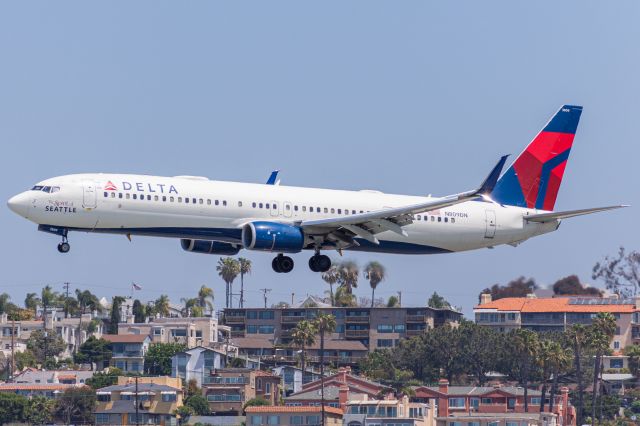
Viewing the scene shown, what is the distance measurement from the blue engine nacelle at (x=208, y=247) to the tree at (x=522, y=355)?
348 ft

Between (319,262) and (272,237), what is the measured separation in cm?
638

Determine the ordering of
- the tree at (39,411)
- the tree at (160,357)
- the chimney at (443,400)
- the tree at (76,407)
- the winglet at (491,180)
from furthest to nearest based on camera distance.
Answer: the tree at (160,357), the tree at (76,407), the tree at (39,411), the chimney at (443,400), the winglet at (491,180)

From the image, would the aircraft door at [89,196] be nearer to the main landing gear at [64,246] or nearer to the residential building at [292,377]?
the main landing gear at [64,246]

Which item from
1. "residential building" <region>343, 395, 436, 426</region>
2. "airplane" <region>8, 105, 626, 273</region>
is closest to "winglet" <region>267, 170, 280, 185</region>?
"airplane" <region>8, 105, 626, 273</region>

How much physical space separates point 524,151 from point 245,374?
86820 mm

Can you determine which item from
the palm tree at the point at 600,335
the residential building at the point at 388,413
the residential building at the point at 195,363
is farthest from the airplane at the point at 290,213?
the residential building at the point at 195,363

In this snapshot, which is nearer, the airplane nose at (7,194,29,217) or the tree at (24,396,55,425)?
the airplane nose at (7,194,29,217)

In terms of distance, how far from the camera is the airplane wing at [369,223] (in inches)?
2938

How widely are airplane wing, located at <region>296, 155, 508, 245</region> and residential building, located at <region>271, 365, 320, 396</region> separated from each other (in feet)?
344

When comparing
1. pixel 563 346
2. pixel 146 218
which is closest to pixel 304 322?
pixel 563 346

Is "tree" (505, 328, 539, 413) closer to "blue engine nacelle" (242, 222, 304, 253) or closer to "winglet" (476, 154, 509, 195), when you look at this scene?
"blue engine nacelle" (242, 222, 304, 253)

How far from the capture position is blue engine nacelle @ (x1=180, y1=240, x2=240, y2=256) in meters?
79.8

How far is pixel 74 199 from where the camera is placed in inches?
2847

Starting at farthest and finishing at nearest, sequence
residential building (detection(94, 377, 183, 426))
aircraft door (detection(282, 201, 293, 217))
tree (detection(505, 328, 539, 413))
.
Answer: tree (detection(505, 328, 539, 413)) → residential building (detection(94, 377, 183, 426)) → aircraft door (detection(282, 201, 293, 217))
